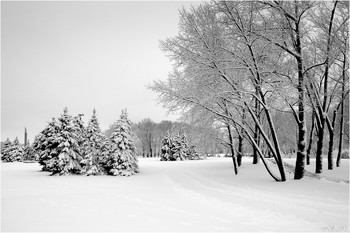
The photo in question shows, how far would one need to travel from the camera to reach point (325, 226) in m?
5.32

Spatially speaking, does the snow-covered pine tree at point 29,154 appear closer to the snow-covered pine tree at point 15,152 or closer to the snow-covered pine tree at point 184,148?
the snow-covered pine tree at point 15,152

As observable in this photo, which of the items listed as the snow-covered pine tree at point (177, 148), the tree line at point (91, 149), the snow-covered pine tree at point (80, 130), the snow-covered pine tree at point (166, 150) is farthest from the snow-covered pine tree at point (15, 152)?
the snow-covered pine tree at point (177, 148)

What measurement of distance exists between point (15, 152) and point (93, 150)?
1538 inches

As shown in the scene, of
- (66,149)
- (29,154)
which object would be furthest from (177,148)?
(29,154)

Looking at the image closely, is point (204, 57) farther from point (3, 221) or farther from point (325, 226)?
point (3, 221)

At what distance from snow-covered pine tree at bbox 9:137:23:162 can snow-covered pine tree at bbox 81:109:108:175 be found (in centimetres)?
3636

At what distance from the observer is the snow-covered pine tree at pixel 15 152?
2089 inches

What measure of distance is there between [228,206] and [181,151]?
45634mm

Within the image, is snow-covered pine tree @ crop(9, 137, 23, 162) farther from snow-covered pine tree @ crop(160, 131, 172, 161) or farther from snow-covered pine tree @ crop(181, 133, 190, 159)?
snow-covered pine tree @ crop(181, 133, 190, 159)

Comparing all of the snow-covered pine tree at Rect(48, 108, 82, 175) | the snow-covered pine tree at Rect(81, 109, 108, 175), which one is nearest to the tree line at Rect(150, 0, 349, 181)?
the snow-covered pine tree at Rect(81, 109, 108, 175)

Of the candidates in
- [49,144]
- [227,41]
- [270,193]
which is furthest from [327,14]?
[49,144]

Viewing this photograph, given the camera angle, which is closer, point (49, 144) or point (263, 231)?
point (263, 231)

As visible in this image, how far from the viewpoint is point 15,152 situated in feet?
176

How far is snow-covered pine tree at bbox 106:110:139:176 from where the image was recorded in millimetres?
23234
